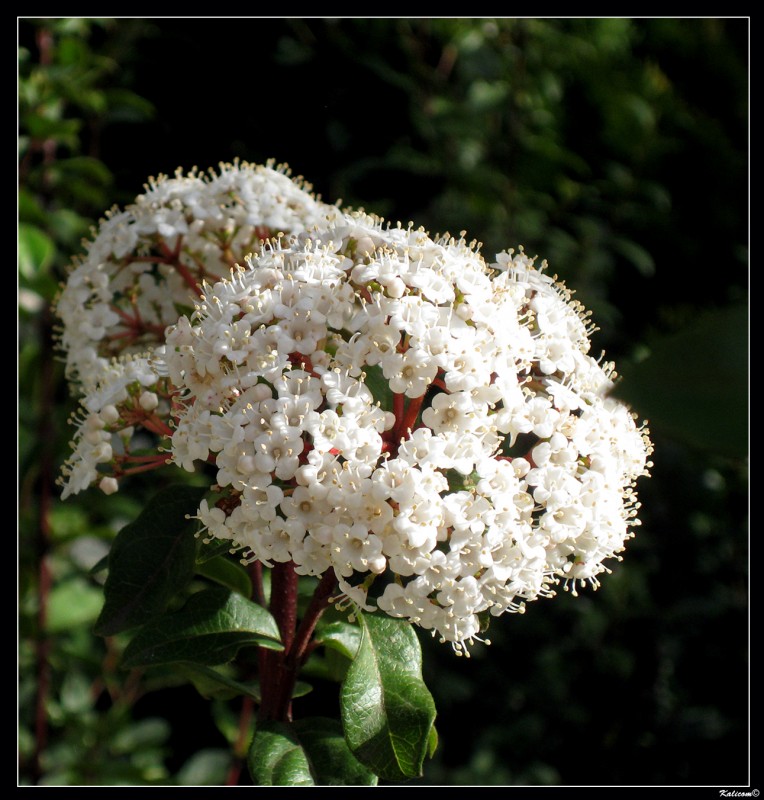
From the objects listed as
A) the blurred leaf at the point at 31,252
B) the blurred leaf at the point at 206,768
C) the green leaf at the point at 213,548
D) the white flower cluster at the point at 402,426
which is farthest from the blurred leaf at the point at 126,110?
the blurred leaf at the point at 206,768

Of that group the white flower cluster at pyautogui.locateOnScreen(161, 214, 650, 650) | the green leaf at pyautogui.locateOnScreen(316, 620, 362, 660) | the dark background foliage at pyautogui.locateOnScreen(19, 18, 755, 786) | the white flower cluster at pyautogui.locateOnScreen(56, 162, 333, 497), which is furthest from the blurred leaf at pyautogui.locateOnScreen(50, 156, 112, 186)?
the green leaf at pyautogui.locateOnScreen(316, 620, 362, 660)

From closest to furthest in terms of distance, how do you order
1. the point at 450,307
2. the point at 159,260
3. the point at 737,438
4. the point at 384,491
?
the point at 737,438 < the point at 384,491 < the point at 450,307 < the point at 159,260

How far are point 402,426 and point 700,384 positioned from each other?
651 mm

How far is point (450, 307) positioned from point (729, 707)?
100 inches

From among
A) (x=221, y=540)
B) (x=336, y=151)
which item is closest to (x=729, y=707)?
(x=336, y=151)

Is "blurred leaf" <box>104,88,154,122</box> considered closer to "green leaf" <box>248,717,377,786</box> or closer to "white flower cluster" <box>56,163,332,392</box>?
"white flower cluster" <box>56,163,332,392</box>

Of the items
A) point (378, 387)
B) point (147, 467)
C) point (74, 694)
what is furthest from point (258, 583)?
point (74, 694)

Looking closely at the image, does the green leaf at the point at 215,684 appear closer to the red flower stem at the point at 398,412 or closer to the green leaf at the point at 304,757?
the green leaf at the point at 304,757

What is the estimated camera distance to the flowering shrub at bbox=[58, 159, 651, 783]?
3.05 feet

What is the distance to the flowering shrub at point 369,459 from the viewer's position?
93 cm

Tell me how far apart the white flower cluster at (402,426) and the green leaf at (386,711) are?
8 cm

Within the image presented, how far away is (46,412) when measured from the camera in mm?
2189

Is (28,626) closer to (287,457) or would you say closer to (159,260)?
(159,260)

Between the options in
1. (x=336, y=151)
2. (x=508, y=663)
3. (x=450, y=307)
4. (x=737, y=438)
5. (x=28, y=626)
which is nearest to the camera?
(x=737, y=438)
